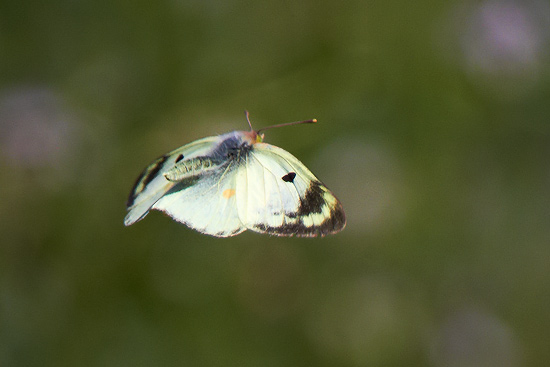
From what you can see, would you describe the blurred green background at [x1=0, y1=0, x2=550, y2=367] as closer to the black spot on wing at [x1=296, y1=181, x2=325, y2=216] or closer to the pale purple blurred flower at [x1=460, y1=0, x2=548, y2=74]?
the pale purple blurred flower at [x1=460, y1=0, x2=548, y2=74]

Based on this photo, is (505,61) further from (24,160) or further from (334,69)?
(24,160)

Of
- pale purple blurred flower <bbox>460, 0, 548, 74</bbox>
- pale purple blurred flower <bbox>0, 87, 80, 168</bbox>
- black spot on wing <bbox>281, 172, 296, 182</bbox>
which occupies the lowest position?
black spot on wing <bbox>281, 172, 296, 182</bbox>

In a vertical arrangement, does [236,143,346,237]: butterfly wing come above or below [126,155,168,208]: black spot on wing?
below

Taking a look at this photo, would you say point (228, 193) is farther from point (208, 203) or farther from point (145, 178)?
point (145, 178)

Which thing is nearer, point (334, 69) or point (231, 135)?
point (231, 135)

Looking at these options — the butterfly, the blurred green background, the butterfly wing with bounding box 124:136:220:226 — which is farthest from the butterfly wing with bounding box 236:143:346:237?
the blurred green background

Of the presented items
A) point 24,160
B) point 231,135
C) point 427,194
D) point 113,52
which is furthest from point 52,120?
point 427,194

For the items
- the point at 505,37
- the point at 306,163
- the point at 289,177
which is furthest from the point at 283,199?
the point at 505,37

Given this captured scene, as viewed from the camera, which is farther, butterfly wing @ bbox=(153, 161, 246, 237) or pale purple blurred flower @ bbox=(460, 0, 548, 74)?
pale purple blurred flower @ bbox=(460, 0, 548, 74)
